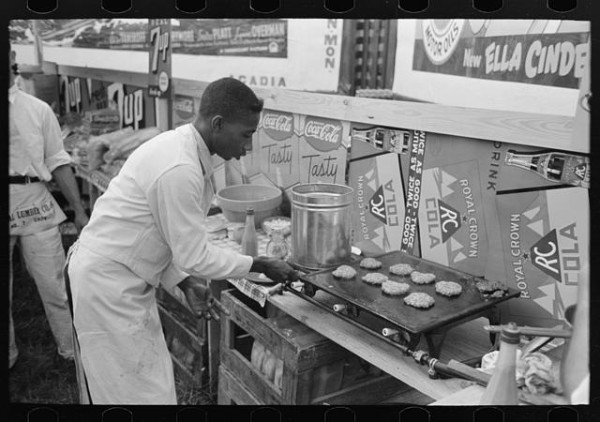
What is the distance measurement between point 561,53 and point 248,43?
6.93 ft

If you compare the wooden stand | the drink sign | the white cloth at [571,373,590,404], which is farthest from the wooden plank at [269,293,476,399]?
the drink sign

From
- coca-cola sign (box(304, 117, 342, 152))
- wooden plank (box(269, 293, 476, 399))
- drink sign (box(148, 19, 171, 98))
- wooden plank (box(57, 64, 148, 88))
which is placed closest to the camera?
wooden plank (box(269, 293, 476, 399))

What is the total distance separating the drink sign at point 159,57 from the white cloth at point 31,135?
1048 mm

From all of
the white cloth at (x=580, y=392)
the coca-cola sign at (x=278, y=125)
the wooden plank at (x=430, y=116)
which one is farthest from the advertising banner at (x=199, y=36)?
the white cloth at (x=580, y=392)

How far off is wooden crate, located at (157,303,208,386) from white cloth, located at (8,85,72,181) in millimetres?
1248

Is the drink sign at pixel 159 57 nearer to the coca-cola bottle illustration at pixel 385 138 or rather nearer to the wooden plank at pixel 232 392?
the coca-cola bottle illustration at pixel 385 138

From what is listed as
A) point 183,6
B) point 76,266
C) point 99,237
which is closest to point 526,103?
point 183,6

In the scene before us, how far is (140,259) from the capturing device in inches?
88.2

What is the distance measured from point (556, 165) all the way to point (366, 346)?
1.11 metres

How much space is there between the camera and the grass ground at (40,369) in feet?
10.2

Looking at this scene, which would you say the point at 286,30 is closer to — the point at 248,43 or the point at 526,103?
the point at 248,43

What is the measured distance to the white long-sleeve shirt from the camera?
202 cm

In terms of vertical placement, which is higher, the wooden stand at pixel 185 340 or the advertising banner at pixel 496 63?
the advertising banner at pixel 496 63

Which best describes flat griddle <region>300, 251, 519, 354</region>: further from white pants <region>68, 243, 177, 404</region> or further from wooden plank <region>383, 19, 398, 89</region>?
wooden plank <region>383, 19, 398, 89</region>
